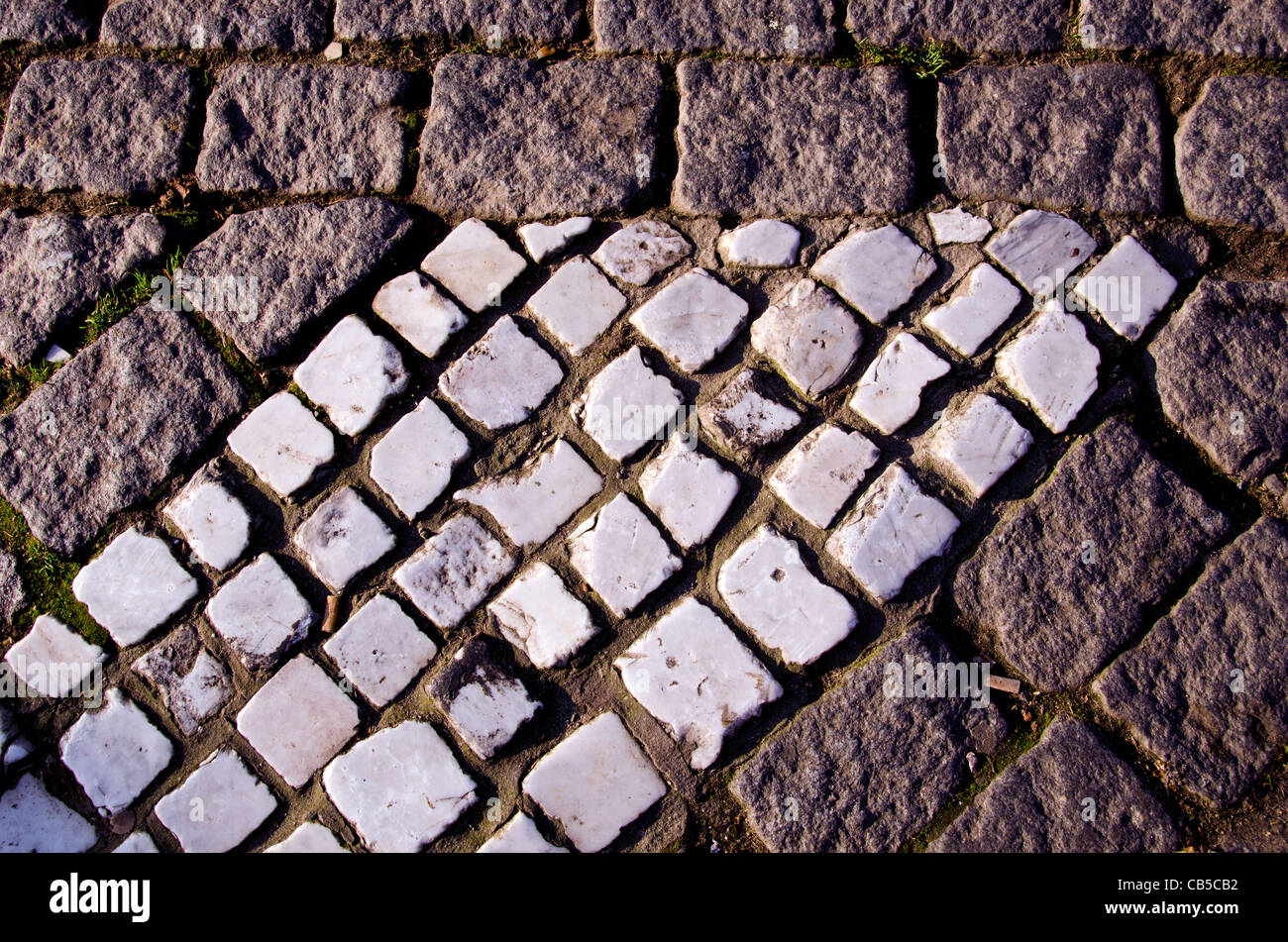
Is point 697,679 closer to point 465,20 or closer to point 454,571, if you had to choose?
point 454,571

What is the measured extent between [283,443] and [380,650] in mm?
706

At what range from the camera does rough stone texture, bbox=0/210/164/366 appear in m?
2.70

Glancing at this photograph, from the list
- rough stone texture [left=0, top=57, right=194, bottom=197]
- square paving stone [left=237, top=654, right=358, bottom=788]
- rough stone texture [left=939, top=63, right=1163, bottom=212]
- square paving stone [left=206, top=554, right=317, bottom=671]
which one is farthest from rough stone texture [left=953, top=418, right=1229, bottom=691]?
rough stone texture [left=0, top=57, right=194, bottom=197]

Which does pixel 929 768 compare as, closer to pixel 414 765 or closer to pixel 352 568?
pixel 414 765

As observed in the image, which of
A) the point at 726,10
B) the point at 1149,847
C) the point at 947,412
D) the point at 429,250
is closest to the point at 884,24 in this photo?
the point at 726,10

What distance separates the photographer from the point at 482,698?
2336 millimetres

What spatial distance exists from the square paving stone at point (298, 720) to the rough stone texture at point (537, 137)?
1.52 metres

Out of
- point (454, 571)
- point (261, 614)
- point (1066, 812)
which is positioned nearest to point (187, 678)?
point (261, 614)

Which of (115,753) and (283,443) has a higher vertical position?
(283,443)

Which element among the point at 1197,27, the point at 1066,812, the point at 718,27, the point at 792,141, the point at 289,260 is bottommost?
the point at 1066,812

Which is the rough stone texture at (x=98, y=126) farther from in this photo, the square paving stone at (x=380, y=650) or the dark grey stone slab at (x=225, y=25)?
the square paving stone at (x=380, y=650)

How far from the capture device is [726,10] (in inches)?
111

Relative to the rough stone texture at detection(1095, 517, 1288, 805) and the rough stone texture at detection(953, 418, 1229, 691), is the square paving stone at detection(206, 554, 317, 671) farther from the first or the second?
the rough stone texture at detection(1095, 517, 1288, 805)

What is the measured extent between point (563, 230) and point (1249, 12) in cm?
230
